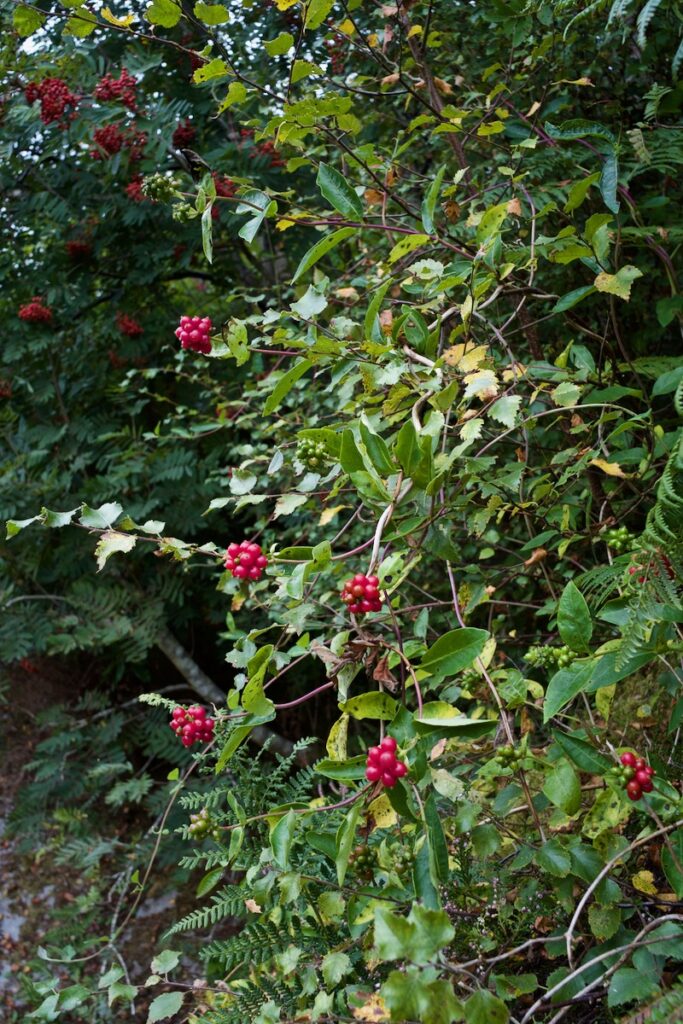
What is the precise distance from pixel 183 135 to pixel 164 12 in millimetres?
1266

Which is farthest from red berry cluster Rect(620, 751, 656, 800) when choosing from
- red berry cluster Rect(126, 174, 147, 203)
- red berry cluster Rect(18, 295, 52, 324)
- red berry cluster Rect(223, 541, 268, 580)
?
red berry cluster Rect(18, 295, 52, 324)

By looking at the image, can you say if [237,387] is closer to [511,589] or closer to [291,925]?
[511,589]

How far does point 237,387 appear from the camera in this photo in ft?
8.95

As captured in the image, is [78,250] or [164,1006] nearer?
[164,1006]

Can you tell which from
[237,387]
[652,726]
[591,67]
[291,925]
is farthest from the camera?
[237,387]

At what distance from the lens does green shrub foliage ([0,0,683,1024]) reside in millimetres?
966

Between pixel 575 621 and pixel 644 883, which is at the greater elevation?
pixel 575 621

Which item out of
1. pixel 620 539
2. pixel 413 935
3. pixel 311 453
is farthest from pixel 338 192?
pixel 413 935

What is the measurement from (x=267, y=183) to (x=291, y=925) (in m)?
1.98

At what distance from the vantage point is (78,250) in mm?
2807

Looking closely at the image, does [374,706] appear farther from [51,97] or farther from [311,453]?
[51,97]

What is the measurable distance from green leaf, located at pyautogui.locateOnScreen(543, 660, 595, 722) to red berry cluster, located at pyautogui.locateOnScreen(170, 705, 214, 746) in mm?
478

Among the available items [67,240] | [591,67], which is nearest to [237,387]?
[67,240]

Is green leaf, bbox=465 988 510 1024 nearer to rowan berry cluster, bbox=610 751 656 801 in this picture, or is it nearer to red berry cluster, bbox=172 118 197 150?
rowan berry cluster, bbox=610 751 656 801
